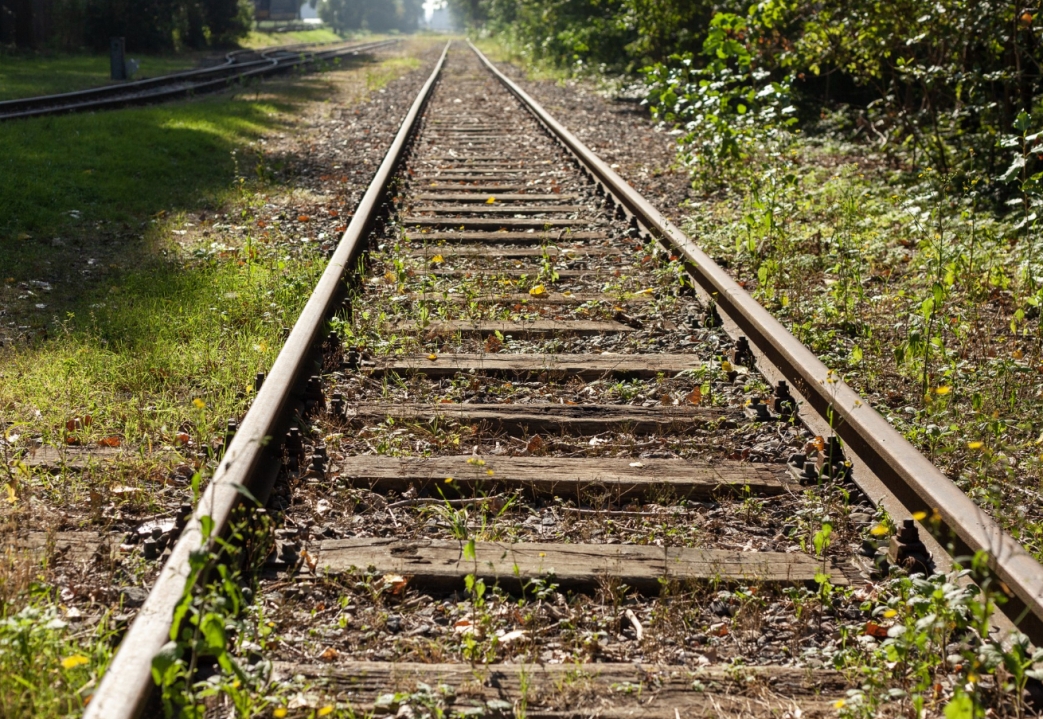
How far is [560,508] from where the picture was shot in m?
3.35

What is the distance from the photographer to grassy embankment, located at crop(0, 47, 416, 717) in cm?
260

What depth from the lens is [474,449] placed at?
3709mm

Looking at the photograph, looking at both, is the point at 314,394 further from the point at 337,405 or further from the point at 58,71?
the point at 58,71

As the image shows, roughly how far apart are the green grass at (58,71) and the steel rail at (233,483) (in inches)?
484

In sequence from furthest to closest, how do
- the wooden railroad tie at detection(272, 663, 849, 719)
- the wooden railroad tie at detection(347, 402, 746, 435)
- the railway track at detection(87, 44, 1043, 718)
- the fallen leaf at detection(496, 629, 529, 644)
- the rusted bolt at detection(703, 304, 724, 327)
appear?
1. the rusted bolt at detection(703, 304, 724, 327)
2. the wooden railroad tie at detection(347, 402, 746, 435)
3. the fallen leaf at detection(496, 629, 529, 644)
4. the railway track at detection(87, 44, 1043, 718)
5. the wooden railroad tie at detection(272, 663, 849, 719)

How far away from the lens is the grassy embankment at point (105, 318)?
2.60 m

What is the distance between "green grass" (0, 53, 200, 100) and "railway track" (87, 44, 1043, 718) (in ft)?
41.4

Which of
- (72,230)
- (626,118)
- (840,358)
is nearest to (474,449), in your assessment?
(840,358)

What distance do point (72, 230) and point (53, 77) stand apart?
13705mm

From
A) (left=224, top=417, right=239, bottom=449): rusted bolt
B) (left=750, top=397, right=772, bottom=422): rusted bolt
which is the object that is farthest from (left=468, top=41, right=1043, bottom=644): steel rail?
(left=224, top=417, right=239, bottom=449): rusted bolt

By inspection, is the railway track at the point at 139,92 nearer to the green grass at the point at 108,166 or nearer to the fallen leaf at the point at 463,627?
the green grass at the point at 108,166

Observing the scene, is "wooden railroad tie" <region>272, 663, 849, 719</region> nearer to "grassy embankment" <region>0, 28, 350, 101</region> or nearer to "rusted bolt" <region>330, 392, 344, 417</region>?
"rusted bolt" <region>330, 392, 344, 417</region>

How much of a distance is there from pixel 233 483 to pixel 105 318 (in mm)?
3078

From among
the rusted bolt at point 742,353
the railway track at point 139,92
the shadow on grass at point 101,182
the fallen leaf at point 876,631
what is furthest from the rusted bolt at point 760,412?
the railway track at point 139,92
